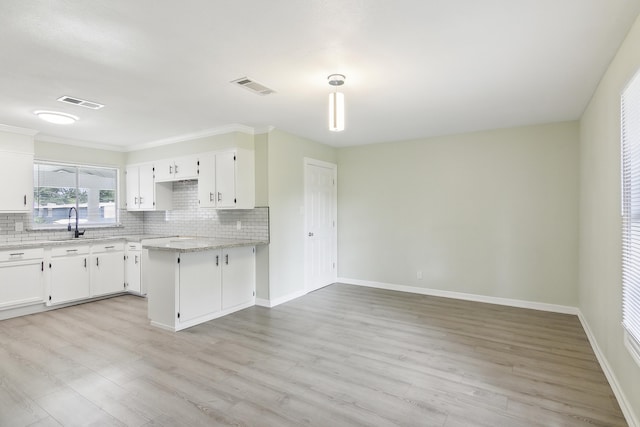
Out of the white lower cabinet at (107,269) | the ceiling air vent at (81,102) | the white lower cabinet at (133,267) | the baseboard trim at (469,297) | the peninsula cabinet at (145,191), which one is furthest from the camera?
the peninsula cabinet at (145,191)

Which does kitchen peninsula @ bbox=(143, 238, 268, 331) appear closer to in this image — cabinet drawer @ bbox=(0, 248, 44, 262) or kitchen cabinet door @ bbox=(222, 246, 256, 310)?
kitchen cabinet door @ bbox=(222, 246, 256, 310)

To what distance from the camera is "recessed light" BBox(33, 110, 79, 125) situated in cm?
388

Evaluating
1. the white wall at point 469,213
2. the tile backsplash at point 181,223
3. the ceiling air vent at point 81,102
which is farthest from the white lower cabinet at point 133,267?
the white wall at point 469,213

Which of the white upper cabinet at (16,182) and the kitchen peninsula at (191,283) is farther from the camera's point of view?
the white upper cabinet at (16,182)

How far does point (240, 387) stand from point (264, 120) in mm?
3141

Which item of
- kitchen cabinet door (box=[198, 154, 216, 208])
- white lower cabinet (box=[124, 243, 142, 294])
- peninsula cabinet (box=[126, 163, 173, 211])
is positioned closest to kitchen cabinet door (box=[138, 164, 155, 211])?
peninsula cabinet (box=[126, 163, 173, 211])

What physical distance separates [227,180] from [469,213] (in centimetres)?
363

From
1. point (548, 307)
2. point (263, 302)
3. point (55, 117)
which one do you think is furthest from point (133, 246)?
point (548, 307)

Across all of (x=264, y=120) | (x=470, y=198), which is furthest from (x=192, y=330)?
(x=470, y=198)

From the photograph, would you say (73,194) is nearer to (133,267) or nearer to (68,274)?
(68,274)

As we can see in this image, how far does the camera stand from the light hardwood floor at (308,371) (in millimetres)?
2254

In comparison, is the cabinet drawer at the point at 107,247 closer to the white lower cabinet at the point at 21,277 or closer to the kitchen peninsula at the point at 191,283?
the white lower cabinet at the point at 21,277

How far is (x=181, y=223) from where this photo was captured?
5.84 m

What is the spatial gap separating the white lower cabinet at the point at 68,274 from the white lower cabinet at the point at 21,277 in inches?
4.7
